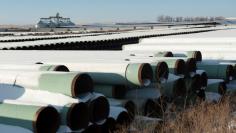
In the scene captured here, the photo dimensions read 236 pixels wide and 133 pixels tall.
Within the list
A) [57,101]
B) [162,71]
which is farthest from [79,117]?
[162,71]

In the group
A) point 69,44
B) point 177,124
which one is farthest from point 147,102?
point 69,44

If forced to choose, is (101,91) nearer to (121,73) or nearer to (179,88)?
(121,73)

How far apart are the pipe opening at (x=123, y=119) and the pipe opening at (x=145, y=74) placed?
66 centimetres

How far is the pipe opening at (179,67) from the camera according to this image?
→ 285 inches

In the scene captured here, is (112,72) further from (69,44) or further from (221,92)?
(69,44)

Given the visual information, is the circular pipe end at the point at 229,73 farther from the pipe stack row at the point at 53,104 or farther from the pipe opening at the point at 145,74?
the pipe stack row at the point at 53,104

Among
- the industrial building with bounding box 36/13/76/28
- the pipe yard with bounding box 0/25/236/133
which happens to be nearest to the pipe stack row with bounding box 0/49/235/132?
the pipe yard with bounding box 0/25/236/133

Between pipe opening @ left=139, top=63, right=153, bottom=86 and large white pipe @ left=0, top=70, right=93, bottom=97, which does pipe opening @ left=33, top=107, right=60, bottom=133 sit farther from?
pipe opening @ left=139, top=63, right=153, bottom=86

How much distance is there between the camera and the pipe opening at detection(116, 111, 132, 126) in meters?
5.51

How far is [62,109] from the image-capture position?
4.58 m

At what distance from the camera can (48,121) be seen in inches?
174

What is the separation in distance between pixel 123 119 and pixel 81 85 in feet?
3.42

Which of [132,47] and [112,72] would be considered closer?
[112,72]

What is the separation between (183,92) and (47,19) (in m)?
63.2
